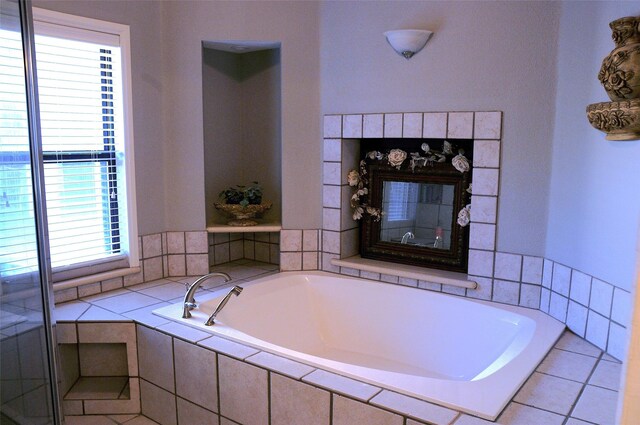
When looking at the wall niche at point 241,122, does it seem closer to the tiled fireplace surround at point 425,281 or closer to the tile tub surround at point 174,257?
the tile tub surround at point 174,257

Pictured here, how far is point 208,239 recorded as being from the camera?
3309 mm

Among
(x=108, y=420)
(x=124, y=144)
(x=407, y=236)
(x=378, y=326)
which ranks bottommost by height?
(x=108, y=420)

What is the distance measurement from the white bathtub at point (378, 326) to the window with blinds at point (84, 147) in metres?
0.58

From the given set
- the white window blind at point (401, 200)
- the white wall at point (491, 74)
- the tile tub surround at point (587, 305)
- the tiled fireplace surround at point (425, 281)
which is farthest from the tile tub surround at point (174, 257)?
the tile tub surround at point (587, 305)

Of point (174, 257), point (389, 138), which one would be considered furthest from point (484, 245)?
point (174, 257)

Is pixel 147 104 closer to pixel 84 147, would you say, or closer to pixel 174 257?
pixel 84 147

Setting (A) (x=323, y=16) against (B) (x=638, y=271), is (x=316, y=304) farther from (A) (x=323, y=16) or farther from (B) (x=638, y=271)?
(B) (x=638, y=271)

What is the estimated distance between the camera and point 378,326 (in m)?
2.72

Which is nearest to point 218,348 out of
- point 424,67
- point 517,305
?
point 517,305

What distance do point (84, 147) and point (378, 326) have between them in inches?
69.9

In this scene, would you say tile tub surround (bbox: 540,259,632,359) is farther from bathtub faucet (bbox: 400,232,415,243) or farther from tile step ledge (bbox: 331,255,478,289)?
bathtub faucet (bbox: 400,232,415,243)

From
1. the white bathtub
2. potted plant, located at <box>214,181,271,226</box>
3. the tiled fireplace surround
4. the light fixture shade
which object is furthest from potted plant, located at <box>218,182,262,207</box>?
the light fixture shade

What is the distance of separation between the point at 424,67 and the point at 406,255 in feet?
3.44

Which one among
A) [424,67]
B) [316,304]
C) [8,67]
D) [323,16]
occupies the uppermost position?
[323,16]
